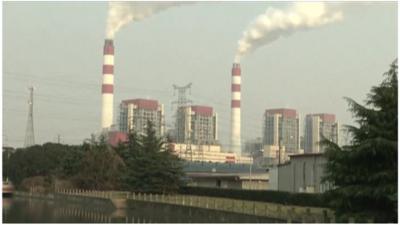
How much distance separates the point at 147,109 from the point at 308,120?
1852 centimetres

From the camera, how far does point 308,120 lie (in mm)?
71188

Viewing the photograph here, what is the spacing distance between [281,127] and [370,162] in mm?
66445

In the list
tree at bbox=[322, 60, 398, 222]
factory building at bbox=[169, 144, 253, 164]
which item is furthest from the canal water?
factory building at bbox=[169, 144, 253, 164]

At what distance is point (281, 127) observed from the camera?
77000mm

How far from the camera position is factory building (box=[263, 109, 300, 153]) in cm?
7588

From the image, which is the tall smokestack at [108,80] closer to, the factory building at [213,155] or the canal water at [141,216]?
the factory building at [213,155]

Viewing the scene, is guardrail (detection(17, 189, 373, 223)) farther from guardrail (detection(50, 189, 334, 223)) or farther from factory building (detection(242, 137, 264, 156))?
factory building (detection(242, 137, 264, 156))

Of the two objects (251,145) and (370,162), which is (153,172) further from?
(251,145)

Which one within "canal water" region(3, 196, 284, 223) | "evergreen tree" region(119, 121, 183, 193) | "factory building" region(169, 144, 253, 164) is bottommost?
→ "canal water" region(3, 196, 284, 223)

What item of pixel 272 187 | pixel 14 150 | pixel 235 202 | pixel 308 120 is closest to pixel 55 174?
pixel 14 150

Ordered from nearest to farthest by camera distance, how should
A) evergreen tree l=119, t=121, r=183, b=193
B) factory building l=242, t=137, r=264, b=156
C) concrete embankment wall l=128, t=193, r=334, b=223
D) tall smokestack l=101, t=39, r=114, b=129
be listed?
concrete embankment wall l=128, t=193, r=334, b=223
evergreen tree l=119, t=121, r=183, b=193
tall smokestack l=101, t=39, r=114, b=129
factory building l=242, t=137, r=264, b=156

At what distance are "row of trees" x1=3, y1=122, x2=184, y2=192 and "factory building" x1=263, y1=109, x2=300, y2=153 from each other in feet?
114

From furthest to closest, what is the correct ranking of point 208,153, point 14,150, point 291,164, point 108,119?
point 208,153, point 108,119, point 14,150, point 291,164

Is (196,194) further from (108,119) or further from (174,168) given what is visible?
(108,119)
